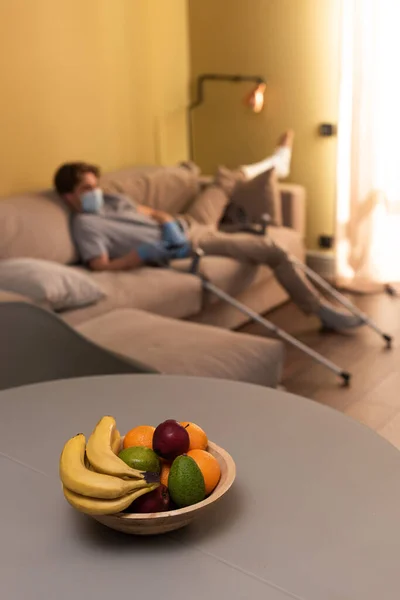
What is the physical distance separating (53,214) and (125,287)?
571mm

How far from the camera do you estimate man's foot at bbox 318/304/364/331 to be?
404 centimetres

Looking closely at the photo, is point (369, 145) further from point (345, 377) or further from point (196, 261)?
point (345, 377)

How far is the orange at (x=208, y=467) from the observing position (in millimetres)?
1268

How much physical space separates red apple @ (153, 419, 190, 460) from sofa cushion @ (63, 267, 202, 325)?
7.08 ft

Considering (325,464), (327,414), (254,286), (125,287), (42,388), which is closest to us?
(325,464)

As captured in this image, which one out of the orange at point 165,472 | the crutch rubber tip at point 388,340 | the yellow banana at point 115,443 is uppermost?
the yellow banana at point 115,443

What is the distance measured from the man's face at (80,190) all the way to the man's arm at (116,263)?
294 mm

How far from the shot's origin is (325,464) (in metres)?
1.43

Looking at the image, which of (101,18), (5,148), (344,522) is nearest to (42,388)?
(344,522)

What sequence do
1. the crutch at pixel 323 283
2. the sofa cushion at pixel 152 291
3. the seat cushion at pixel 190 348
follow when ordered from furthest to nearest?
1. the crutch at pixel 323 283
2. the sofa cushion at pixel 152 291
3. the seat cushion at pixel 190 348

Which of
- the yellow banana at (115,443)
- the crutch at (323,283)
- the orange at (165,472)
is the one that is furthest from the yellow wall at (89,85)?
the orange at (165,472)

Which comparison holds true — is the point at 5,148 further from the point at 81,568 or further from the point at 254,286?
the point at 81,568

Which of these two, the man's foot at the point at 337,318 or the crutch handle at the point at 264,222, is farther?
the crutch handle at the point at 264,222

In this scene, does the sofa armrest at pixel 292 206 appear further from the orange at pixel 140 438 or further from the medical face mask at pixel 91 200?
the orange at pixel 140 438
